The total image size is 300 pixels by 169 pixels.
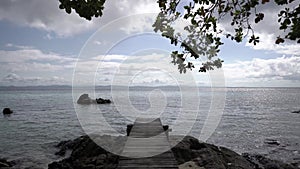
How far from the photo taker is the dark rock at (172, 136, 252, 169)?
10.8 m

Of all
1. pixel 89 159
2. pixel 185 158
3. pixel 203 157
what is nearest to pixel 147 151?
pixel 185 158

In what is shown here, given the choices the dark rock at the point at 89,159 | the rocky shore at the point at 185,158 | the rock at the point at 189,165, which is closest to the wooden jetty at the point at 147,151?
the rocky shore at the point at 185,158

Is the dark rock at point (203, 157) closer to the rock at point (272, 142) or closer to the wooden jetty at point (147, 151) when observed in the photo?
the wooden jetty at point (147, 151)

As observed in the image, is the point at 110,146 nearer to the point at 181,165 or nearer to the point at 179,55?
the point at 181,165

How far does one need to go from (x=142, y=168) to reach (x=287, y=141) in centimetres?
2374

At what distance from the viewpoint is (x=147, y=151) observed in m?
8.97

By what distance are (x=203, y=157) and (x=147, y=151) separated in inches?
139

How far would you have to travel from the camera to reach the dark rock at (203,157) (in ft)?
35.5

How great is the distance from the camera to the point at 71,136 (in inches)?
1065

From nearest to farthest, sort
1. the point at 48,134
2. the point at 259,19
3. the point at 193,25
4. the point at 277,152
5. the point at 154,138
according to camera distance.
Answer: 1. the point at 259,19
2. the point at 193,25
3. the point at 154,138
4. the point at 277,152
5. the point at 48,134

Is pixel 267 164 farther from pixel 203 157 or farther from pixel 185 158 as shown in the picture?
pixel 185 158

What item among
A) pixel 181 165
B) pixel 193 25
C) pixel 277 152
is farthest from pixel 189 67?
pixel 277 152

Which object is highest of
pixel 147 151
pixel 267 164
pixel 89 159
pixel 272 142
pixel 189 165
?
pixel 147 151

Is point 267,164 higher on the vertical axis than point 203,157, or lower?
lower
